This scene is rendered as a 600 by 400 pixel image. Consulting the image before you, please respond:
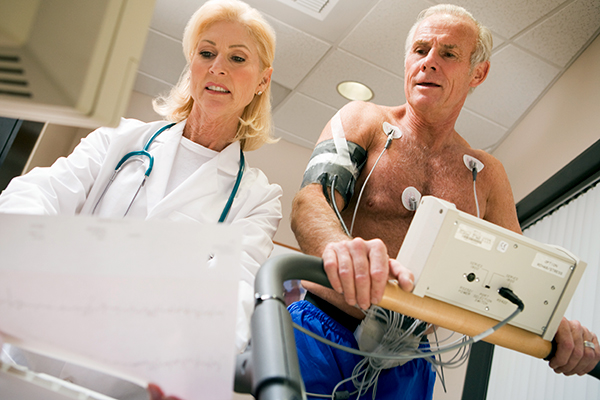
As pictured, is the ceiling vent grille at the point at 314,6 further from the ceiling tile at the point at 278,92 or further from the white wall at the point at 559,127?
the white wall at the point at 559,127

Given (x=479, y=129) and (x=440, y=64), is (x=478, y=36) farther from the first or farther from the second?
(x=479, y=129)

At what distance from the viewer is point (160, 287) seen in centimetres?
42

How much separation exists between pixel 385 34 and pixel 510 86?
35.5 inches

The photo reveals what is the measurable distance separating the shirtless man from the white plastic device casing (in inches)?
6.1

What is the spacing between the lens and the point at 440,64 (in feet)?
5.57

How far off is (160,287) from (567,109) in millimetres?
2846

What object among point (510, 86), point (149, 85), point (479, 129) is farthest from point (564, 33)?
point (149, 85)

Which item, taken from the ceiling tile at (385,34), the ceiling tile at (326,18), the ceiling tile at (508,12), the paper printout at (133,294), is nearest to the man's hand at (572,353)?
the paper printout at (133,294)

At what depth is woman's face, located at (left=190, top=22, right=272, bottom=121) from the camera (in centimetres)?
142

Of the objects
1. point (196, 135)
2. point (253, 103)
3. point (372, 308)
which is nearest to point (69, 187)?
point (196, 135)

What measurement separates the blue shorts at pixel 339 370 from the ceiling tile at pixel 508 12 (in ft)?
6.66

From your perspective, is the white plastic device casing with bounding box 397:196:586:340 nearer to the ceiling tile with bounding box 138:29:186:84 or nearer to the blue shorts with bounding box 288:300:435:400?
the blue shorts with bounding box 288:300:435:400

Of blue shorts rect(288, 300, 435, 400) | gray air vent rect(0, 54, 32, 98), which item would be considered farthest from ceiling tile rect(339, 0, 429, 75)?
gray air vent rect(0, 54, 32, 98)

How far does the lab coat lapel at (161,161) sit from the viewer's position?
1.23 metres
